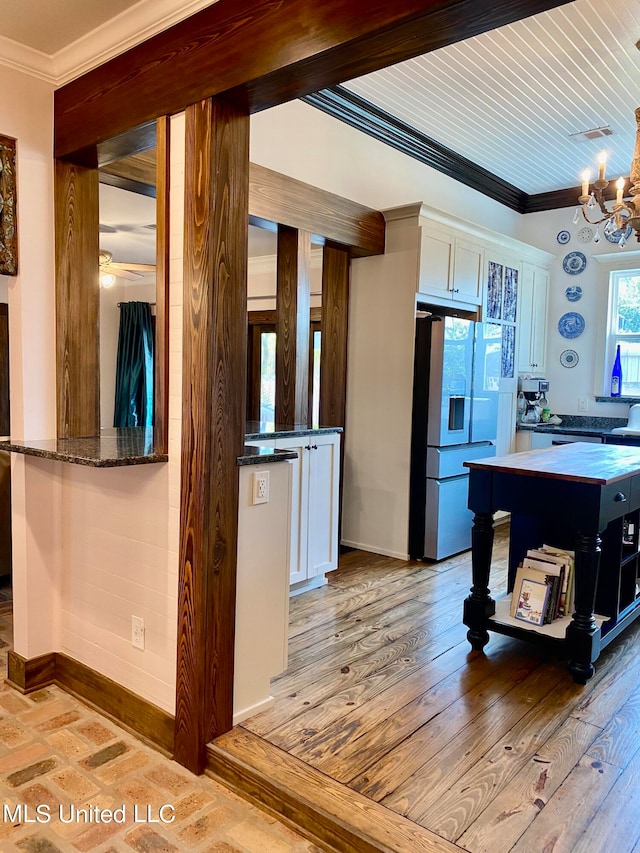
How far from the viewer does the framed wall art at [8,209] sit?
236 centimetres

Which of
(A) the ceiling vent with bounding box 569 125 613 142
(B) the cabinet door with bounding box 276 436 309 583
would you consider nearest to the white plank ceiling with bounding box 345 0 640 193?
(A) the ceiling vent with bounding box 569 125 613 142

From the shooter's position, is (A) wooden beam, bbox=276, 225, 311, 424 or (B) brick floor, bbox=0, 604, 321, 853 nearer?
(B) brick floor, bbox=0, 604, 321, 853

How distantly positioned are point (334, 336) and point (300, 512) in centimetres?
149

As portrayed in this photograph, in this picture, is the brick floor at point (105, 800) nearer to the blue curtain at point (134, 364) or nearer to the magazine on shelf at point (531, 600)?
the magazine on shelf at point (531, 600)

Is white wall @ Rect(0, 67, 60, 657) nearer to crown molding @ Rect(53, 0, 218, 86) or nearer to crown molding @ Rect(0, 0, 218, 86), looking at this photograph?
crown molding @ Rect(0, 0, 218, 86)

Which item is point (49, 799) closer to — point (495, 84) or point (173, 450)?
point (173, 450)

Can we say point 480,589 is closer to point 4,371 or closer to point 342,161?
point 342,161

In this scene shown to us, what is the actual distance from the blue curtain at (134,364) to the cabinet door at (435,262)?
476 cm

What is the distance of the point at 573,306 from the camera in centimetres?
597

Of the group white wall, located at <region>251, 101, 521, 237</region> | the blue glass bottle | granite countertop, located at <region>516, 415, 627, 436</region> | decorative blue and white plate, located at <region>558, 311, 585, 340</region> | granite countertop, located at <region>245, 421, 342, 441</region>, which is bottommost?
granite countertop, located at <region>516, 415, 627, 436</region>

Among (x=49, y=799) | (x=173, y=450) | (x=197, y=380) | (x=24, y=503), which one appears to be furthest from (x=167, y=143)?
(x=49, y=799)

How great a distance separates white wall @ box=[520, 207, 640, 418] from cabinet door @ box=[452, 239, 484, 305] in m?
1.57

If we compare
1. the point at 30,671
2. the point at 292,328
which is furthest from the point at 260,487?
the point at 292,328

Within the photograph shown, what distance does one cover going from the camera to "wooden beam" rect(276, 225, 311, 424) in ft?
12.5
